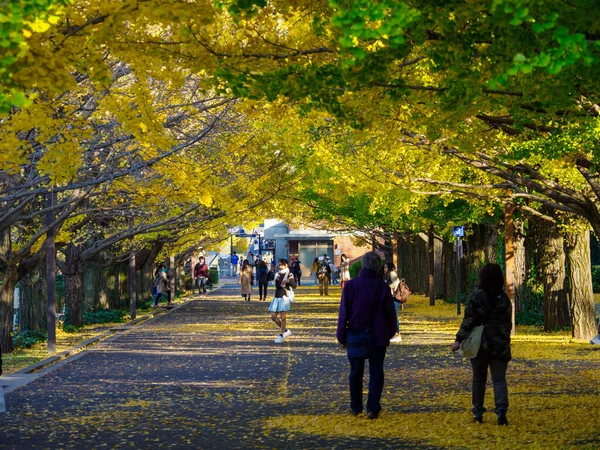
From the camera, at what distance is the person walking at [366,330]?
41.4 feet

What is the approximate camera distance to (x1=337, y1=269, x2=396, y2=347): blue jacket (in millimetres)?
12695

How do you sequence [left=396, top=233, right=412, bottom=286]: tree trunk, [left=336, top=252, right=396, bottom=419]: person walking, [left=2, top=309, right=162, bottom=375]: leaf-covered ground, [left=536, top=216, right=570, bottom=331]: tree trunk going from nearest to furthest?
[left=336, top=252, right=396, bottom=419]: person walking, [left=2, top=309, right=162, bottom=375]: leaf-covered ground, [left=536, top=216, right=570, bottom=331]: tree trunk, [left=396, top=233, right=412, bottom=286]: tree trunk

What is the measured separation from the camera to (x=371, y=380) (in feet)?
41.4

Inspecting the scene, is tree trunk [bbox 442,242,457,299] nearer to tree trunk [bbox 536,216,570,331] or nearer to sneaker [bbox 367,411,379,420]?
tree trunk [bbox 536,216,570,331]

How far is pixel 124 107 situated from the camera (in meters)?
12.2

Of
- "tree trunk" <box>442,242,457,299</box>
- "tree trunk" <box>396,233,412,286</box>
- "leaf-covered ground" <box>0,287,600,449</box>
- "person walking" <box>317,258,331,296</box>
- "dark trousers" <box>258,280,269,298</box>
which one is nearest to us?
"leaf-covered ground" <box>0,287,600,449</box>

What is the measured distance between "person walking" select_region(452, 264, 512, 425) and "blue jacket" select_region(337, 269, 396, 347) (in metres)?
0.99

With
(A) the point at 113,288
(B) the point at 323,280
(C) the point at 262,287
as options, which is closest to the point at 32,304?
(A) the point at 113,288

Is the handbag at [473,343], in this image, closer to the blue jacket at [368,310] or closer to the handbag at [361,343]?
the blue jacket at [368,310]

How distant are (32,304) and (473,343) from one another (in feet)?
66.5

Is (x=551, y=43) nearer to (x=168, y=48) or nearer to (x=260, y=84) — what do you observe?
(x=260, y=84)

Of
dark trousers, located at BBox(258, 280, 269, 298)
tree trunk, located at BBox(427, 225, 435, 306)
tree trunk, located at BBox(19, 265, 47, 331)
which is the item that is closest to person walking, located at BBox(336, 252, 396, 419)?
tree trunk, located at BBox(19, 265, 47, 331)

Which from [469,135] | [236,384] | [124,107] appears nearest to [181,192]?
[236,384]

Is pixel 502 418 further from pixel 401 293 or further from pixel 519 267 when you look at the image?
pixel 519 267
